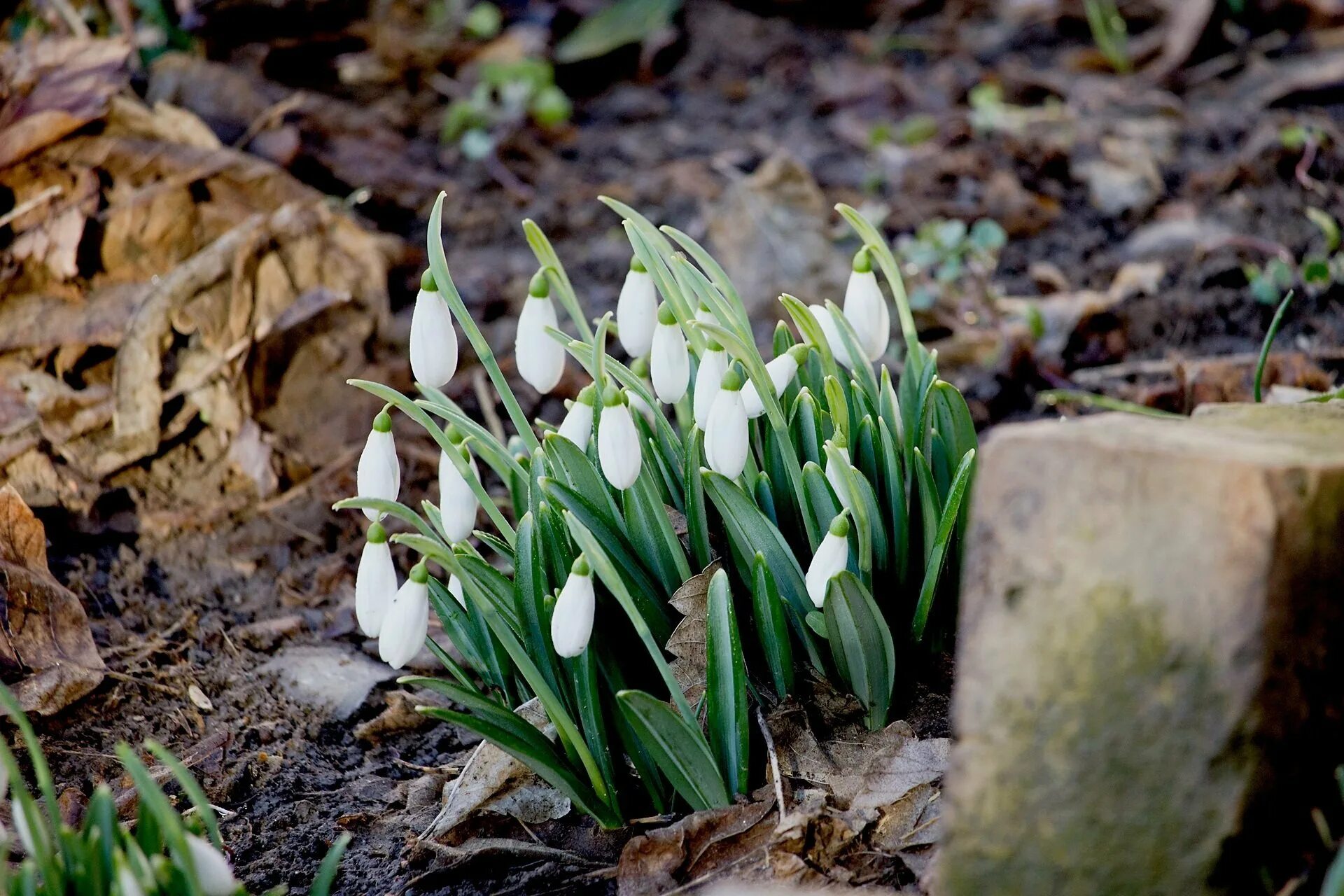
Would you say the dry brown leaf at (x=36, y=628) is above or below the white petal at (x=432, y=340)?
below

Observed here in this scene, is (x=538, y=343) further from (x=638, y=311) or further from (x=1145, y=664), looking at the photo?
(x=1145, y=664)

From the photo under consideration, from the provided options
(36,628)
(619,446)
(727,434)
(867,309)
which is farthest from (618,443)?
(36,628)

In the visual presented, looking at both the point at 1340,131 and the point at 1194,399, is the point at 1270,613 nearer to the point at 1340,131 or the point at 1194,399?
the point at 1194,399

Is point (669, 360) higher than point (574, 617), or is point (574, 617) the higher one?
point (669, 360)

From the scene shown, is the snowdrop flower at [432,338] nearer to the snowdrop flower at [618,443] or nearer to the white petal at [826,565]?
the snowdrop flower at [618,443]

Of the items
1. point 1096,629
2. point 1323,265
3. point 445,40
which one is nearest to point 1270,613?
point 1096,629

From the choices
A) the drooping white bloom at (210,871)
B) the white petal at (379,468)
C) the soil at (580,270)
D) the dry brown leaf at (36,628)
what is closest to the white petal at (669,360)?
the white petal at (379,468)
